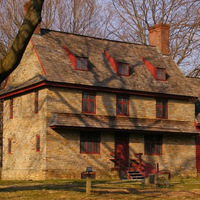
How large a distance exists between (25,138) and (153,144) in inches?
322

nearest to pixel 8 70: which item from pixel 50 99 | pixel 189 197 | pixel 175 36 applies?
pixel 189 197

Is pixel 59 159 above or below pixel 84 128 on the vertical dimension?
below

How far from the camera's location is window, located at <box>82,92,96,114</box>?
92.1 ft

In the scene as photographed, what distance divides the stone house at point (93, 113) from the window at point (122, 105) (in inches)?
2.5

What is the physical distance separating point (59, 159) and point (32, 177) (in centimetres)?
215

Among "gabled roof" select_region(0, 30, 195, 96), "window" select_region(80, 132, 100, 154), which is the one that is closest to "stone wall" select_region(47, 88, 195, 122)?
"gabled roof" select_region(0, 30, 195, 96)

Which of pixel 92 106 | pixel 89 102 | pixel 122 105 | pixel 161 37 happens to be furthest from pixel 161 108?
pixel 161 37

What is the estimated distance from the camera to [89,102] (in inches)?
1115

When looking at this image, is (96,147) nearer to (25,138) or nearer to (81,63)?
(25,138)

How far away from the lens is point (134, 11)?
45656mm

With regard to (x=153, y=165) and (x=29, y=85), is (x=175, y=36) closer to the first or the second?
(x=153, y=165)

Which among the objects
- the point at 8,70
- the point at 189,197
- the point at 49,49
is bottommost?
the point at 189,197

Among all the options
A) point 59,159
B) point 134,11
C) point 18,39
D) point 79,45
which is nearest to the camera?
point 18,39

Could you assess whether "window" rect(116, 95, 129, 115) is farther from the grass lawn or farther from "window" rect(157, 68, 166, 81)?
the grass lawn
